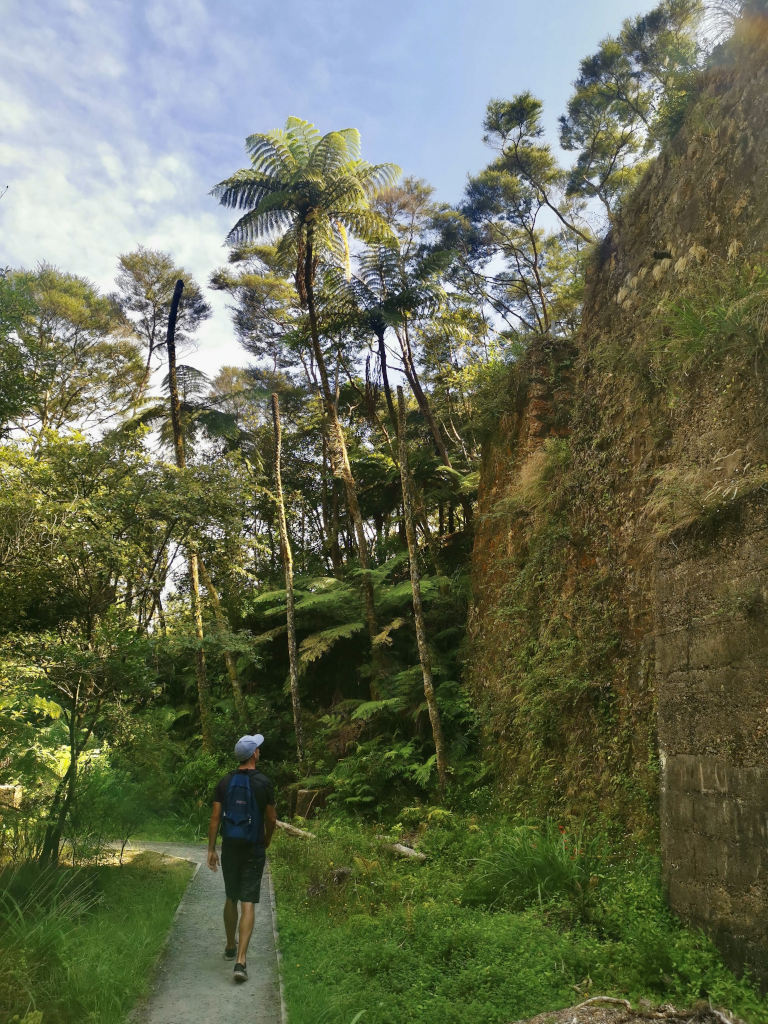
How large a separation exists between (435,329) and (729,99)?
1345cm

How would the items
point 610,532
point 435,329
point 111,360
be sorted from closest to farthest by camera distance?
1. point 610,532
2. point 435,329
3. point 111,360

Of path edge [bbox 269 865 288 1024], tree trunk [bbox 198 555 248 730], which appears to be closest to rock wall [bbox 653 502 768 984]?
path edge [bbox 269 865 288 1024]

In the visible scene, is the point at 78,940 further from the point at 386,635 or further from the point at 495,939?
the point at 386,635

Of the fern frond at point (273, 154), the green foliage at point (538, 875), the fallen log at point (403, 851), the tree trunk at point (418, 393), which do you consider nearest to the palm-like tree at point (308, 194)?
the fern frond at point (273, 154)

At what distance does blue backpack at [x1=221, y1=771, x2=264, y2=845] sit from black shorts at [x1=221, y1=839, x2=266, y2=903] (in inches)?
2.4

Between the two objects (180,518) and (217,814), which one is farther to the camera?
(180,518)

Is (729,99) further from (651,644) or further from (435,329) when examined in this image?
(435,329)

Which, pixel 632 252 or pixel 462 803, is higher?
pixel 632 252

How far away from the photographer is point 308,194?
1455 centimetres

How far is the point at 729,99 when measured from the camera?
322 inches

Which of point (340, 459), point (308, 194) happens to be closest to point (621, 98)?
point (308, 194)

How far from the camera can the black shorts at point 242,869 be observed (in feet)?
17.1

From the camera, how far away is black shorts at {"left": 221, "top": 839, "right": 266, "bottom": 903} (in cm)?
523

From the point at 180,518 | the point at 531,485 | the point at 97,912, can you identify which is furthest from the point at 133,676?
the point at 531,485
